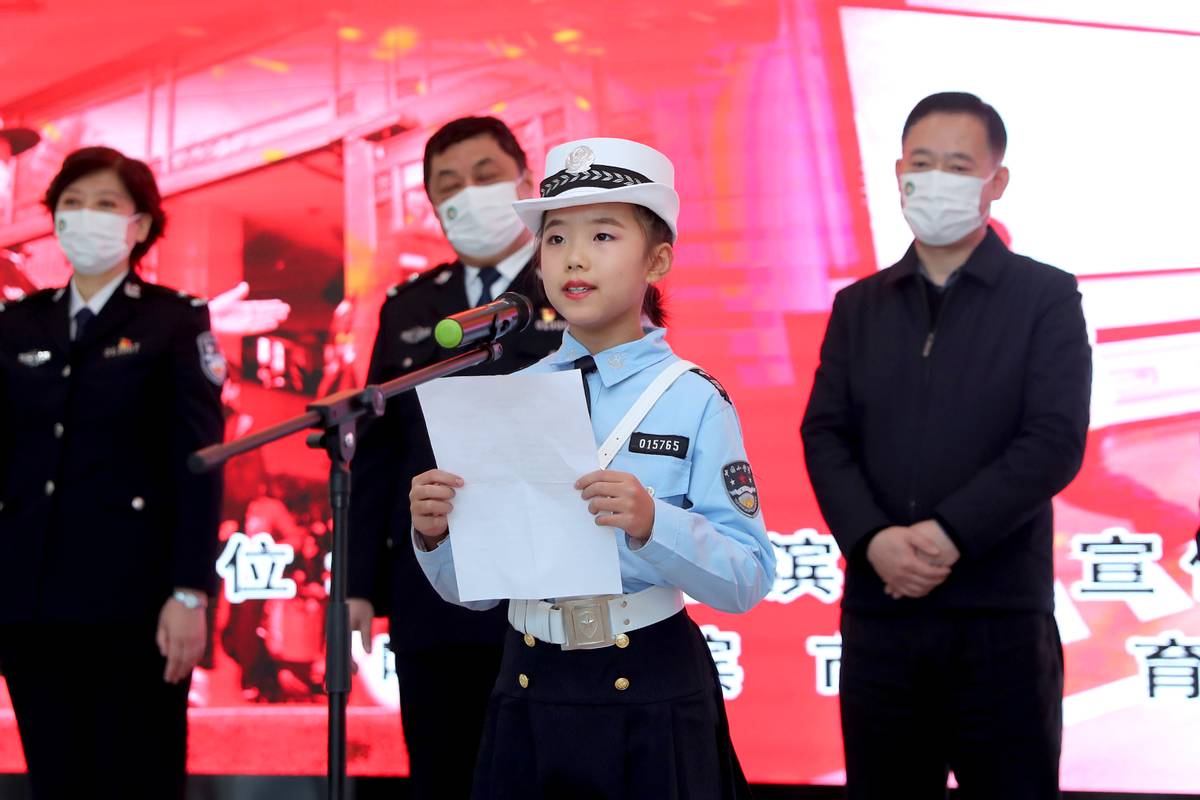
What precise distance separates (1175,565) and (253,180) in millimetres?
2990

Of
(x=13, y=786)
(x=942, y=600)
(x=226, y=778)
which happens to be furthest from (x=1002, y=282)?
(x=13, y=786)

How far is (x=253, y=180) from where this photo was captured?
405 centimetres

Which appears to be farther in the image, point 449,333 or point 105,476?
point 105,476

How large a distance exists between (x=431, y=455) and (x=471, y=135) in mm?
812

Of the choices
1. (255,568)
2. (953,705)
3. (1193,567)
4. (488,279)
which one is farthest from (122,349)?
(1193,567)

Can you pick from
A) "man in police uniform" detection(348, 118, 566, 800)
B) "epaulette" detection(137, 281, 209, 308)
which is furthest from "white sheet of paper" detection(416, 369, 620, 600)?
"epaulette" detection(137, 281, 209, 308)

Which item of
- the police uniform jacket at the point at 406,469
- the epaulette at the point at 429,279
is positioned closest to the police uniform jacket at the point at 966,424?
the police uniform jacket at the point at 406,469

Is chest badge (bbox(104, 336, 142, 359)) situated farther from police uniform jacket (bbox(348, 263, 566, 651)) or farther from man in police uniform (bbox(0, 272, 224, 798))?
police uniform jacket (bbox(348, 263, 566, 651))

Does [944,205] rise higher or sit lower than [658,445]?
higher

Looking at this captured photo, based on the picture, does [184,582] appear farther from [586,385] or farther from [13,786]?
[13,786]

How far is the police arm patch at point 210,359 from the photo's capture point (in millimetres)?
3029

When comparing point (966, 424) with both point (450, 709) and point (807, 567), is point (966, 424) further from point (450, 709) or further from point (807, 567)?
point (450, 709)

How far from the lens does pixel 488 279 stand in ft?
9.78

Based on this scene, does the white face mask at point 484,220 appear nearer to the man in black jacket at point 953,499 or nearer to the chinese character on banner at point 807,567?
the man in black jacket at point 953,499
